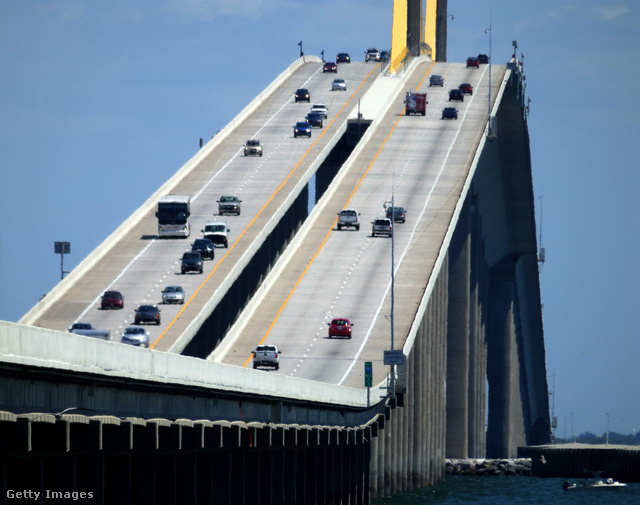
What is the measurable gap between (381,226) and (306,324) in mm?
23635

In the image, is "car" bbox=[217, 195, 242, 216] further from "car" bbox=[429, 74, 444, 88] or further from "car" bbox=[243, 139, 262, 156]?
"car" bbox=[429, 74, 444, 88]

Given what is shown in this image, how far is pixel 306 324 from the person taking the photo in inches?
4355

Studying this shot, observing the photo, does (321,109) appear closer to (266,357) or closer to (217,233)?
(217,233)

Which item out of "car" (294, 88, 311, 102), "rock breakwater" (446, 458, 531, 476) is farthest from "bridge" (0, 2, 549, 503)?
"rock breakwater" (446, 458, 531, 476)

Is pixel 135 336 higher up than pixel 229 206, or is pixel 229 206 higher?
pixel 229 206

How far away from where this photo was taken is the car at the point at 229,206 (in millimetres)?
134375

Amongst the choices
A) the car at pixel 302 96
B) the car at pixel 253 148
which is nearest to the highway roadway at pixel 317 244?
the car at pixel 253 148

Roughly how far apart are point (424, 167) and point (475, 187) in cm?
1955

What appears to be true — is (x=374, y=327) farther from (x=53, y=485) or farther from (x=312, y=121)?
(x=53, y=485)

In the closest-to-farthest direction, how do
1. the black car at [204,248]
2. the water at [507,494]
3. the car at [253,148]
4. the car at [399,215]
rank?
the water at [507,494] < the black car at [204,248] < the car at [399,215] < the car at [253,148]

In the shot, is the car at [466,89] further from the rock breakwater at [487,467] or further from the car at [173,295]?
the car at [173,295]

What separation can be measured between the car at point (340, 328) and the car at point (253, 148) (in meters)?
52.1

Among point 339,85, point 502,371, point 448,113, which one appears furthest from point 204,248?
point 502,371

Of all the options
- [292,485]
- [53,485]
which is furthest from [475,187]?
[53,485]
